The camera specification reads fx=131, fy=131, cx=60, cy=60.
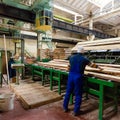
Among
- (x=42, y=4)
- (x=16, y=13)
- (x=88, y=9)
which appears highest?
(x=88, y=9)

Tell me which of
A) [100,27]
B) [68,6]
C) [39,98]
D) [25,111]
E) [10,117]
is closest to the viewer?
[10,117]

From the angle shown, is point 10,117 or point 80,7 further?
point 80,7

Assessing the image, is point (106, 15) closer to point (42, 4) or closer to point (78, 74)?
point (42, 4)

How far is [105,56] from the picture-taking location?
4.82 m

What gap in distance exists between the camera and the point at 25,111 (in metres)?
3.11

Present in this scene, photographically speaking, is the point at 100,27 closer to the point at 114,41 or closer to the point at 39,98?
the point at 114,41

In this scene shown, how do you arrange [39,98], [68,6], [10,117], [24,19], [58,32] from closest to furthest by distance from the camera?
1. [10,117]
2. [39,98]
3. [24,19]
4. [68,6]
5. [58,32]

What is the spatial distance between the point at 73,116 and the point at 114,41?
3.20m

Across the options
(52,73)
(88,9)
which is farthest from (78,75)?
(88,9)

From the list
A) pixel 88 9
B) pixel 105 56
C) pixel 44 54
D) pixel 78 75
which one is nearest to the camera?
pixel 78 75

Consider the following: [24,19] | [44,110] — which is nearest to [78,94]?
[44,110]

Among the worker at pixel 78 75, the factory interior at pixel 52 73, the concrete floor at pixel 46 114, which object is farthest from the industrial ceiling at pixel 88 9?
the worker at pixel 78 75

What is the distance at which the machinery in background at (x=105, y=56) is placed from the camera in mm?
4404

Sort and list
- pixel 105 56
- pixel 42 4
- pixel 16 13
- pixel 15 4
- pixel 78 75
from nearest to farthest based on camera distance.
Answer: pixel 78 75 < pixel 105 56 < pixel 42 4 < pixel 15 4 < pixel 16 13
